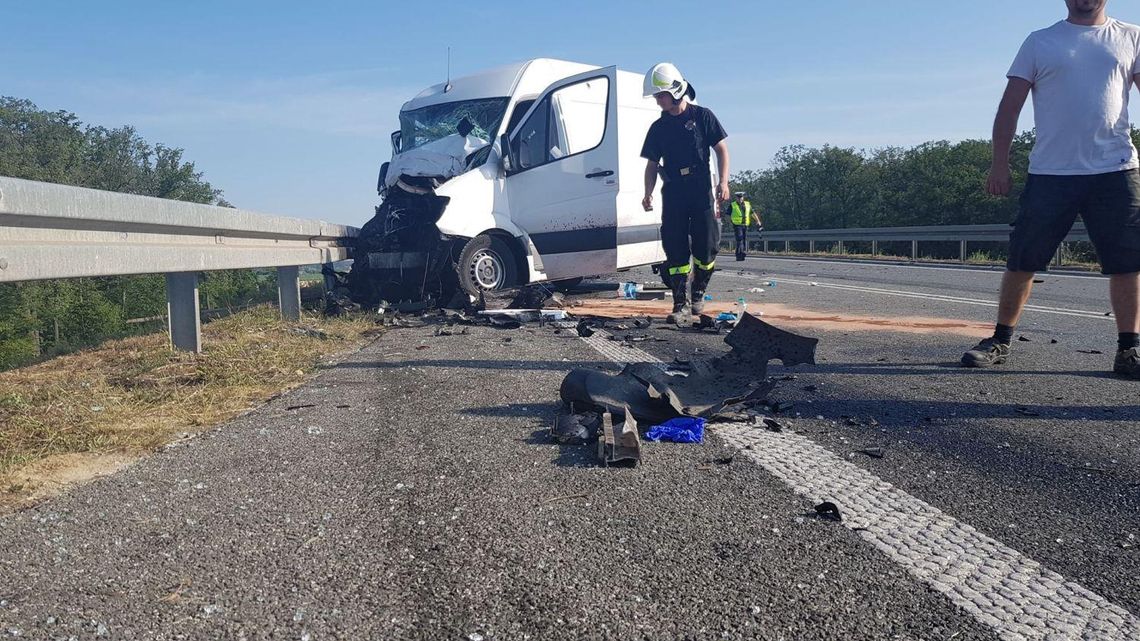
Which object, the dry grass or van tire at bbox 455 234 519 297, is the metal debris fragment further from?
van tire at bbox 455 234 519 297

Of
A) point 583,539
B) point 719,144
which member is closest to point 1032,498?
point 583,539

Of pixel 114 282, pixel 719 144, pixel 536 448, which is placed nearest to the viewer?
pixel 536 448

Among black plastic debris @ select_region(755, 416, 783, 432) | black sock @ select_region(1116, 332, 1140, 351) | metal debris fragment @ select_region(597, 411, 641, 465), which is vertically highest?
black sock @ select_region(1116, 332, 1140, 351)

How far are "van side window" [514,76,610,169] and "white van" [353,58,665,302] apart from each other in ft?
0.03

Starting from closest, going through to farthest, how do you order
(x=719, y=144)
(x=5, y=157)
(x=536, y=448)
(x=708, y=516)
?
(x=708, y=516)
(x=536, y=448)
(x=719, y=144)
(x=5, y=157)

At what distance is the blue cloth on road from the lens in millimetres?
2924

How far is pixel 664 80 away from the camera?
6.90 m

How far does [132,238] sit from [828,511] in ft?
12.6

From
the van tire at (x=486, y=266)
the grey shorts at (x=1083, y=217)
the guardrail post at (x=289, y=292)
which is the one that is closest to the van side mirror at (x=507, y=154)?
the van tire at (x=486, y=266)

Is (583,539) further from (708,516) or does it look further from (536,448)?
(536,448)

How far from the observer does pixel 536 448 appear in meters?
2.83

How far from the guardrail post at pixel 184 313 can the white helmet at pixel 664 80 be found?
13.0 ft

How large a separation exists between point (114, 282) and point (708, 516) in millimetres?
20999

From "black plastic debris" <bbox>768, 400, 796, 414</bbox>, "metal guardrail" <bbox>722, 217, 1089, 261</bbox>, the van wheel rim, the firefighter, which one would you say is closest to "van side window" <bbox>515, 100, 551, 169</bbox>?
the van wheel rim
